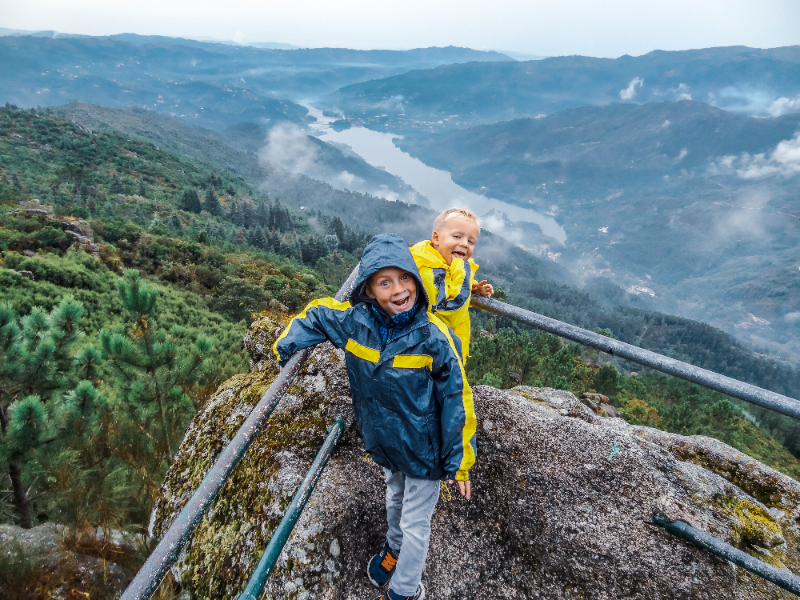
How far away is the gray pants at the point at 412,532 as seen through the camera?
2.16 metres

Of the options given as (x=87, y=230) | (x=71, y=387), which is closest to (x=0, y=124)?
(x=87, y=230)

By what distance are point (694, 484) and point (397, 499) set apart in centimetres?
206

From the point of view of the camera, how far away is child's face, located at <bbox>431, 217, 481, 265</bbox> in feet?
9.95

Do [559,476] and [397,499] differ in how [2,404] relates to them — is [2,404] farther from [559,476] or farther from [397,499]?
[559,476]

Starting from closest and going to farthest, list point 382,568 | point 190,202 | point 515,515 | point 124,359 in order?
point 382,568
point 515,515
point 124,359
point 190,202

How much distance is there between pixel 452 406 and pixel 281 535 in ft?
3.20

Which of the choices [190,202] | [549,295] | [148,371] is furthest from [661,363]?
[549,295]

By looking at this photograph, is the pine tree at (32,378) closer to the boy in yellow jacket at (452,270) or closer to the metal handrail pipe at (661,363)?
the boy in yellow jacket at (452,270)

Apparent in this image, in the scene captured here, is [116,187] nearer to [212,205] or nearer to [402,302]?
[212,205]

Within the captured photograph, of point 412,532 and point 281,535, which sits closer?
point 281,535

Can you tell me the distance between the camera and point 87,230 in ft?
79.4

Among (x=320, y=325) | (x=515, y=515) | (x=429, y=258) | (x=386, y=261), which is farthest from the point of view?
(x=429, y=258)

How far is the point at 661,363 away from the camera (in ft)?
6.88

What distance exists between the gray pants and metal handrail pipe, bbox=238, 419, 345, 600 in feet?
1.71
